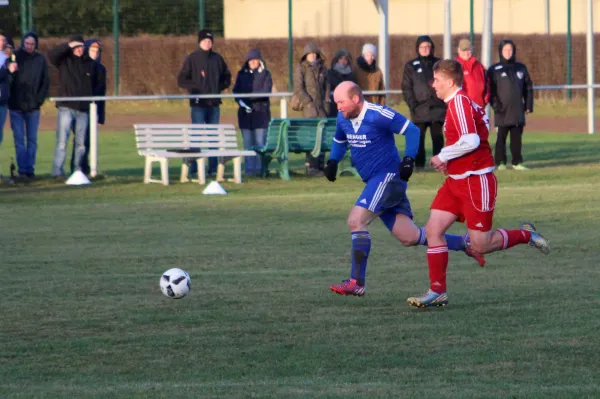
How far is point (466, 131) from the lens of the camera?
340 inches

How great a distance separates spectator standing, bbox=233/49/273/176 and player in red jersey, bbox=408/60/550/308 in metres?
11.1

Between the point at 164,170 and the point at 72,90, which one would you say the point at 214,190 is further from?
the point at 72,90

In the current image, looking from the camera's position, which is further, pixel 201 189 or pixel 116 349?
pixel 201 189

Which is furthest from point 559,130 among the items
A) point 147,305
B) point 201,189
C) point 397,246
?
point 147,305

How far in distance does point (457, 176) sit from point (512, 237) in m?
0.79

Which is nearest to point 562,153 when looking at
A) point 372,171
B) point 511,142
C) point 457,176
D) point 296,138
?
point 511,142

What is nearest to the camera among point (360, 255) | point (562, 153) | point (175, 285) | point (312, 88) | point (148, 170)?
point (175, 285)

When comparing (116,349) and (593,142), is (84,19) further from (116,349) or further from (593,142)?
(116,349)

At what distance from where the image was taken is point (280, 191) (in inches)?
714

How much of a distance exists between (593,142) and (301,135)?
9.11m

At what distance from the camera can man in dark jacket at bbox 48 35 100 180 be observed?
18.8m

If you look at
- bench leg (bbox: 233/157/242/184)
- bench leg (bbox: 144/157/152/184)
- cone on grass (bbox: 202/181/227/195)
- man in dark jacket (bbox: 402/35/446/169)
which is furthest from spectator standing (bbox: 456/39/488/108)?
bench leg (bbox: 144/157/152/184)

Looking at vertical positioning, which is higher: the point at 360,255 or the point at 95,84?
the point at 95,84

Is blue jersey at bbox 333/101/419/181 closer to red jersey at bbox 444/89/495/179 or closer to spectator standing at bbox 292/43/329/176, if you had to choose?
red jersey at bbox 444/89/495/179
